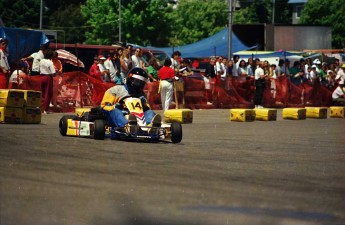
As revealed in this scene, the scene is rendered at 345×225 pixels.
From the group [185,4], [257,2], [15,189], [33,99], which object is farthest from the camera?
[257,2]

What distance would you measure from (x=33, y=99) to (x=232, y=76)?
11834 millimetres

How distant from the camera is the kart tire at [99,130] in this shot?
577 inches

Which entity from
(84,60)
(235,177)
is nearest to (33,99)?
(235,177)

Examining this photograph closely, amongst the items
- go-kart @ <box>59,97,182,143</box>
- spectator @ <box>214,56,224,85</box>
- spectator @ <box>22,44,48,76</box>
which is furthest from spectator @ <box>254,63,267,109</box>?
go-kart @ <box>59,97,182,143</box>

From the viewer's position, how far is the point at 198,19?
317 ft

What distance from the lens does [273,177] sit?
10.5 meters

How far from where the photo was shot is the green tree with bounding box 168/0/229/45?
94250 mm

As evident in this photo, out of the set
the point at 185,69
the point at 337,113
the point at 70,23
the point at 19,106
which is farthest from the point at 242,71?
the point at 70,23

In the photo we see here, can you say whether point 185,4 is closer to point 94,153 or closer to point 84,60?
point 84,60

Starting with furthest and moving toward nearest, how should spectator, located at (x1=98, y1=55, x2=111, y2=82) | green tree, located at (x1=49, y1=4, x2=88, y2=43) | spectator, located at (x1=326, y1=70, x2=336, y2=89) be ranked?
green tree, located at (x1=49, y1=4, x2=88, y2=43), spectator, located at (x1=326, y1=70, x2=336, y2=89), spectator, located at (x1=98, y1=55, x2=111, y2=82)

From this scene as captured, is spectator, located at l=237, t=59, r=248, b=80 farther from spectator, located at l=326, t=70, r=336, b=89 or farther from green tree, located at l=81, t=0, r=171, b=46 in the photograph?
green tree, located at l=81, t=0, r=171, b=46

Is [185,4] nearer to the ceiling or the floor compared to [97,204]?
nearer to the ceiling

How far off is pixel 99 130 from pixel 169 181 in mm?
5126

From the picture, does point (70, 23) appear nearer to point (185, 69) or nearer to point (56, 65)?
point (185, 69)
